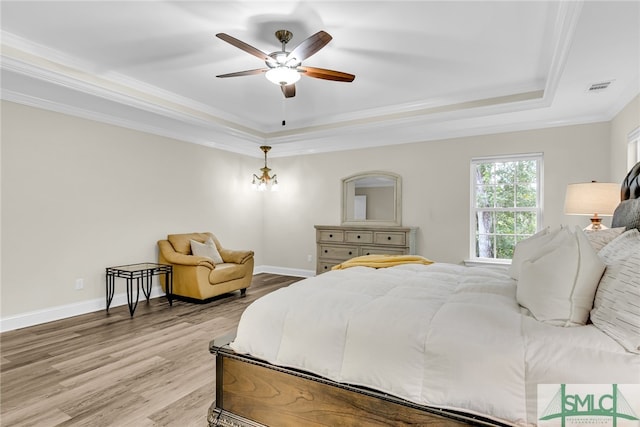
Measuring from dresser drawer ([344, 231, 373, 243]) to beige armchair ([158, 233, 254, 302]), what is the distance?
1.61m

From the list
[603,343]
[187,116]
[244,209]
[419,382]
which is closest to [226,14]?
[187,116]

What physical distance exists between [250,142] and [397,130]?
257cm

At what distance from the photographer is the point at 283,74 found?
111 inches

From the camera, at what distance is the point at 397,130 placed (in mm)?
5039

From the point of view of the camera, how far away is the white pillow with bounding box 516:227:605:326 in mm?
1379

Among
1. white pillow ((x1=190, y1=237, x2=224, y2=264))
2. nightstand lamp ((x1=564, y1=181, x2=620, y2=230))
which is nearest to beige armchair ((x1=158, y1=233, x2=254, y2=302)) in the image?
white pillow ((x1=190, y1=237, x2=224, y2=264))

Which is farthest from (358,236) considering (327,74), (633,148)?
(633,148)

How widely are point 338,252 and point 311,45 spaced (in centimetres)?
378

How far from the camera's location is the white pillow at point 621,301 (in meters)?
1.20

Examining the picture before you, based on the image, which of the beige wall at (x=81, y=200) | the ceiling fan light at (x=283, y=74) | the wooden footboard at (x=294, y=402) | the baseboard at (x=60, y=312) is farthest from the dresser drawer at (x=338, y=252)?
the wooden footboard at (x=294, y=402)

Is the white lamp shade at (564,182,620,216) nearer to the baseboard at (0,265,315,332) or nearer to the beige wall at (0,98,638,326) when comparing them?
the beige wall at (0,98,638,326)

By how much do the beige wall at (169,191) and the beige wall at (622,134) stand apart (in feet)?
0.22

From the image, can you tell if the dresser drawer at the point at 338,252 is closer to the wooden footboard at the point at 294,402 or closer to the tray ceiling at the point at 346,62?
the tray ceiling at the point at 346,62

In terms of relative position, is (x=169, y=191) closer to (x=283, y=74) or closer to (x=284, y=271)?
(x=284, y=271)
